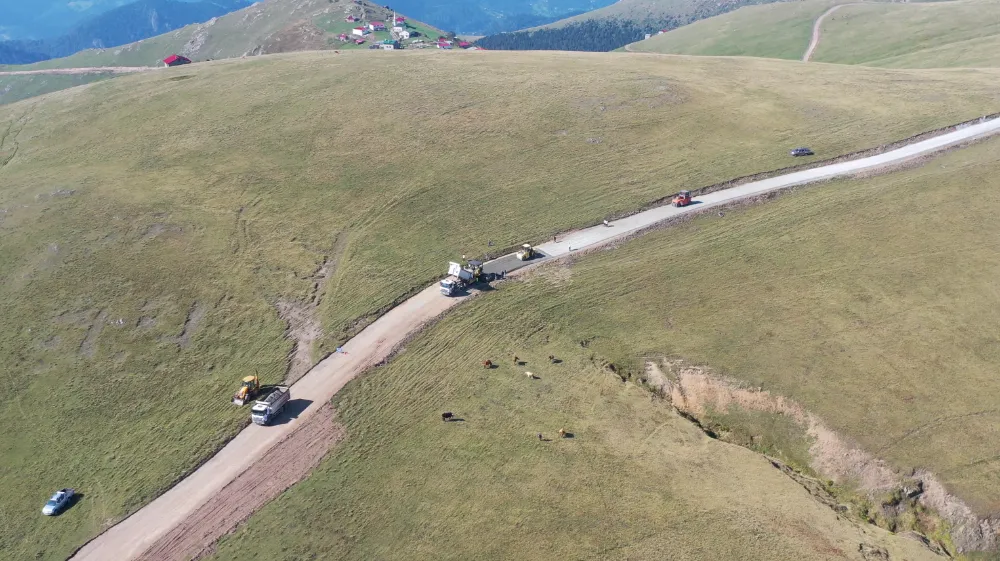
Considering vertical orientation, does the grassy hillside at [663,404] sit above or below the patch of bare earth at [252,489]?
below

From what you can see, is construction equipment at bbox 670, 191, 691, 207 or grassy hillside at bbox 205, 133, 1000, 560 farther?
construction equipment at bbox 670, 191, 691, 207

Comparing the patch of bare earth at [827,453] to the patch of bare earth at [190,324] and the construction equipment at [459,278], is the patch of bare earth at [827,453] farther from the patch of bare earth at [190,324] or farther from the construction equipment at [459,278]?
the patch of bare earth at [190,324]

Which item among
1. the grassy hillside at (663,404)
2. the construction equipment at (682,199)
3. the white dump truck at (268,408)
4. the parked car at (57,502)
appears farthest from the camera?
the construction equipment at (682,199)

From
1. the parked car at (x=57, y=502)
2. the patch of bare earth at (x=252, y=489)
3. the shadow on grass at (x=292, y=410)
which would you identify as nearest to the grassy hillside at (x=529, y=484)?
the patch of bare earth at (x=252, y=489)

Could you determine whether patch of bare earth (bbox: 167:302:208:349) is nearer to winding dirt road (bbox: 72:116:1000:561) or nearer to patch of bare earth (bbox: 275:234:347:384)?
patch of bare earth (bbox: 275:234:347:384)

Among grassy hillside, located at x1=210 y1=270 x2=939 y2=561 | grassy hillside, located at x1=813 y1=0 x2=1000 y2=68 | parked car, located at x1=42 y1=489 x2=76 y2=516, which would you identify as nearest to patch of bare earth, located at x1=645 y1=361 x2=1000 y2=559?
grassy hillside, located at x1=210 y1=270 x2=939 y2=561

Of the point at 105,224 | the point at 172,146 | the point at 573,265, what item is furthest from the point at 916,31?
the point at 105,224

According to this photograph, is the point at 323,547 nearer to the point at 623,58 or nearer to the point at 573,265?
the point at 573,265
